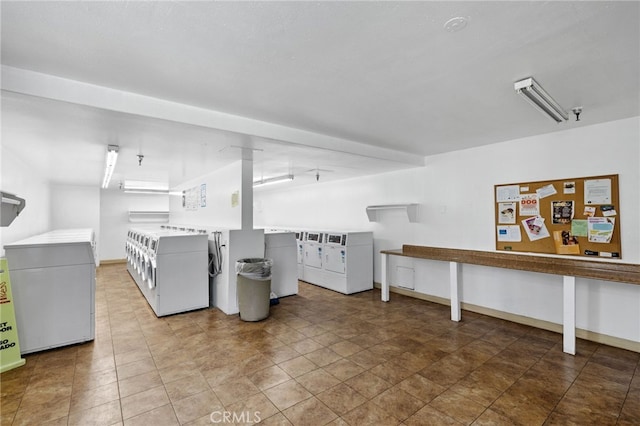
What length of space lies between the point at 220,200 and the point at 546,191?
5.09m

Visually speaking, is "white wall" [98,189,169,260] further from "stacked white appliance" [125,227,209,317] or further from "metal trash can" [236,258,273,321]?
"metal trash can" [236,258,273,321]

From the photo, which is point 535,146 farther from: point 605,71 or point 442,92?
point 442,92

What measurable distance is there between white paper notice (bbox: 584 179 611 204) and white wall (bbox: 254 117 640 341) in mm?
108

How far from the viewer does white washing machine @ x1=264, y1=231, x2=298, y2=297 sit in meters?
5.20

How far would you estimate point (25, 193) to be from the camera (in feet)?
16.6

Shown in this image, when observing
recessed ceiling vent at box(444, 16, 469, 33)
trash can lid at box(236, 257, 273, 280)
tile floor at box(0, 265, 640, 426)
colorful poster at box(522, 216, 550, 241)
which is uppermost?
recessed ceiling vent at box(444, 16, 469, 33)

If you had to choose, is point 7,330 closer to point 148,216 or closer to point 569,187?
point 569,187

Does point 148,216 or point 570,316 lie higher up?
point 148,216

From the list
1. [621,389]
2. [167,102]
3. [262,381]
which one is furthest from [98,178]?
[621,389]

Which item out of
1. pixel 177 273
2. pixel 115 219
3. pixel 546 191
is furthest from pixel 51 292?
pixel 115 219

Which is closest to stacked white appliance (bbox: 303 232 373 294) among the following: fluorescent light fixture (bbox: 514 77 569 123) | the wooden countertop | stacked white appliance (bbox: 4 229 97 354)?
the wooden countertop

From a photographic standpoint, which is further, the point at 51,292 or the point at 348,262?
the point at 348,262

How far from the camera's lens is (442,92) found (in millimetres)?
2623

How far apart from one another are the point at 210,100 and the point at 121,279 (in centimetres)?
604
